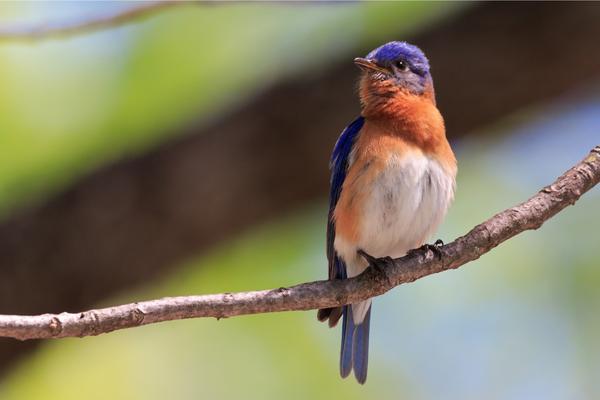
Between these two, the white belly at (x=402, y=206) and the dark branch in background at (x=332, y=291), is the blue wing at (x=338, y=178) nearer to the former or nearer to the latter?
the white belly at (x=402, y=206)

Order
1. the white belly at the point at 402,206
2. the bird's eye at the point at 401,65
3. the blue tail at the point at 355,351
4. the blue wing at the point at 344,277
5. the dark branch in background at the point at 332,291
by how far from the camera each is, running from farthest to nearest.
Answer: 1. the bird's eye at the point at 401,65
2. the blue tail at the point at 355,351
3. the blue wing at the point at 344,277
4. the white belly at the point at 402,206
5. the dark branch in background at the point at 332,291

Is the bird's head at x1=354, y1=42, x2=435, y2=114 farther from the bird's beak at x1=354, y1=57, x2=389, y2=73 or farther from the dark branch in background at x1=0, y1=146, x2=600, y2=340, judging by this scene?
the dark branch in background at x1=0, y1=146, x2=600, y2=340

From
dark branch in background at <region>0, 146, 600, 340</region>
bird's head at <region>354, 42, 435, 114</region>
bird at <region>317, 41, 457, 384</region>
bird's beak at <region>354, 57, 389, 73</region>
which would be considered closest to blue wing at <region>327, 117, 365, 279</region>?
bird at <region>317, 41, 457, 384</region>

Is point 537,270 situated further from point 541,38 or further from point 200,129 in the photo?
point 200,129

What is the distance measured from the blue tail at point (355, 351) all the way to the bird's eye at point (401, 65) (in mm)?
1680

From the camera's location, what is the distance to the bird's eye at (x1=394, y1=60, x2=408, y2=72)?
5.99 metres

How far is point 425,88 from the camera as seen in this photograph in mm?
5984

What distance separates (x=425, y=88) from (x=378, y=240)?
51.4 inches

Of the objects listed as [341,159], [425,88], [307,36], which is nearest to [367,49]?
[307,36]

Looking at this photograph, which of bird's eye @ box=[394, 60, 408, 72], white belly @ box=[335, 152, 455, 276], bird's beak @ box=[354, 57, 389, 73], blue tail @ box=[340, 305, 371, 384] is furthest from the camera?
bird's eye @ box=[394, 60, 408, 72]

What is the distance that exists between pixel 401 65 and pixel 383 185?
1.20 meters

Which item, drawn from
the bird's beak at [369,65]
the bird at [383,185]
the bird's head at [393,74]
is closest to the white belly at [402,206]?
the bird at [383,185]

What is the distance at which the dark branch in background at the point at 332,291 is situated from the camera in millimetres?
3225

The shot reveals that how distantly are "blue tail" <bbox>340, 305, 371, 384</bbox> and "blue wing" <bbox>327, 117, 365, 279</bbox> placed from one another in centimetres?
51
